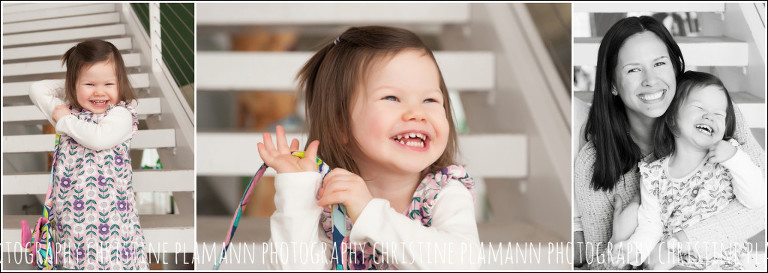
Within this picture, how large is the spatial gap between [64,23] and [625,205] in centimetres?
102

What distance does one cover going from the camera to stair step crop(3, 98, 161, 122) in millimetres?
1110

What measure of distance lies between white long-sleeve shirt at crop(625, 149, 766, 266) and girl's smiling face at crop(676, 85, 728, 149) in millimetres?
45

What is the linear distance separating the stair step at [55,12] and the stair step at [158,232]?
0.36 metres

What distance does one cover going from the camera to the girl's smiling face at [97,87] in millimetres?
1052

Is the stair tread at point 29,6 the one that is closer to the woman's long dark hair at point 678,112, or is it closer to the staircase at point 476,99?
the staircase at point 476,99

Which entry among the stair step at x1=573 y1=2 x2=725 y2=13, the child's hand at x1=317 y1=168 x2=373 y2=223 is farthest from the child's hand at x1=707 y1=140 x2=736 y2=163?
the child's hand at x1=317 y1=168 x2=373 y2=223

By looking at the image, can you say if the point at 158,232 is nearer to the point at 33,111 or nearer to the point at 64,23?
the point at 33,111

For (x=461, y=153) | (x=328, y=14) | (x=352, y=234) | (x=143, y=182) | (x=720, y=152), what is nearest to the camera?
(x=352, y=234)

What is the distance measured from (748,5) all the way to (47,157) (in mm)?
1248

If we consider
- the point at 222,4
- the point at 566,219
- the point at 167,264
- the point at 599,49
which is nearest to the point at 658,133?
the point at 599,49

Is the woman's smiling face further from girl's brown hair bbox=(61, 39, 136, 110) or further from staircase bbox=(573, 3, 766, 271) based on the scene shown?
girl's brown hair bbox=(61, 39, 136, 110)

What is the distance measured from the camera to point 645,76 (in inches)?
40.9

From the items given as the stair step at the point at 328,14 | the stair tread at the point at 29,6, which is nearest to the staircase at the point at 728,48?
the stair step at the point at 328,14

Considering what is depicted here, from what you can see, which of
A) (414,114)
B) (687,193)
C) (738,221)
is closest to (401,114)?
(414,114)
